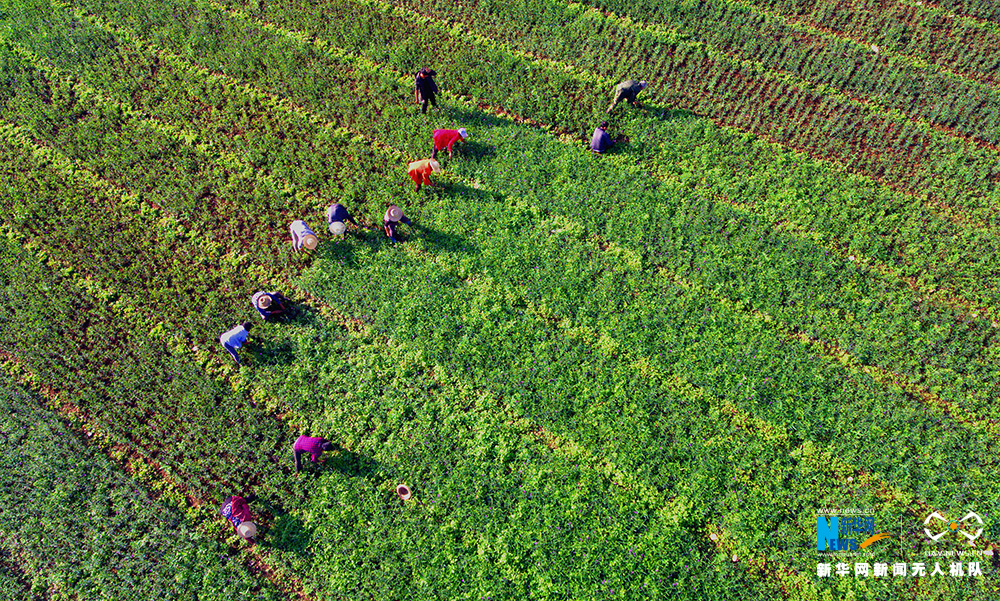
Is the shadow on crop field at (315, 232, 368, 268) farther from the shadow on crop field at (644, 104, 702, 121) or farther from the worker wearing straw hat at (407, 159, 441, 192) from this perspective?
the shadow on crop field at (644, 104, 702, 121)

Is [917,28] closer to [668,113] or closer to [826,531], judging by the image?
[668,113]

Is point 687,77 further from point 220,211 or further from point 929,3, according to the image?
point 220,211

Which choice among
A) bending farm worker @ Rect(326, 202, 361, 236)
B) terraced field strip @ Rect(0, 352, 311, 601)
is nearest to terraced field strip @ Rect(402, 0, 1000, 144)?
bending farm worker @ Rect(326, 202, 361, 236)

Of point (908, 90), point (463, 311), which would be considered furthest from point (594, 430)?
point (908, 90)

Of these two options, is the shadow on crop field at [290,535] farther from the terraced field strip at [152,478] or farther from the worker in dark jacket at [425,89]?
the worker in dark jacket at [425,89]

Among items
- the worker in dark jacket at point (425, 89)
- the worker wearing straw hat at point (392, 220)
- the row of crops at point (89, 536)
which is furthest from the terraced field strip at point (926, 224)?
the row of crops at point (89, 536)

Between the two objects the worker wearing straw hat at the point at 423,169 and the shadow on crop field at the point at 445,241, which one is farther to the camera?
the worker wearing straw hat at the point at 423,169

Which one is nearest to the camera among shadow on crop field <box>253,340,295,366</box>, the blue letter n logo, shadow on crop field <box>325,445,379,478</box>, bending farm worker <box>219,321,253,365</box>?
the blue letter n logo
